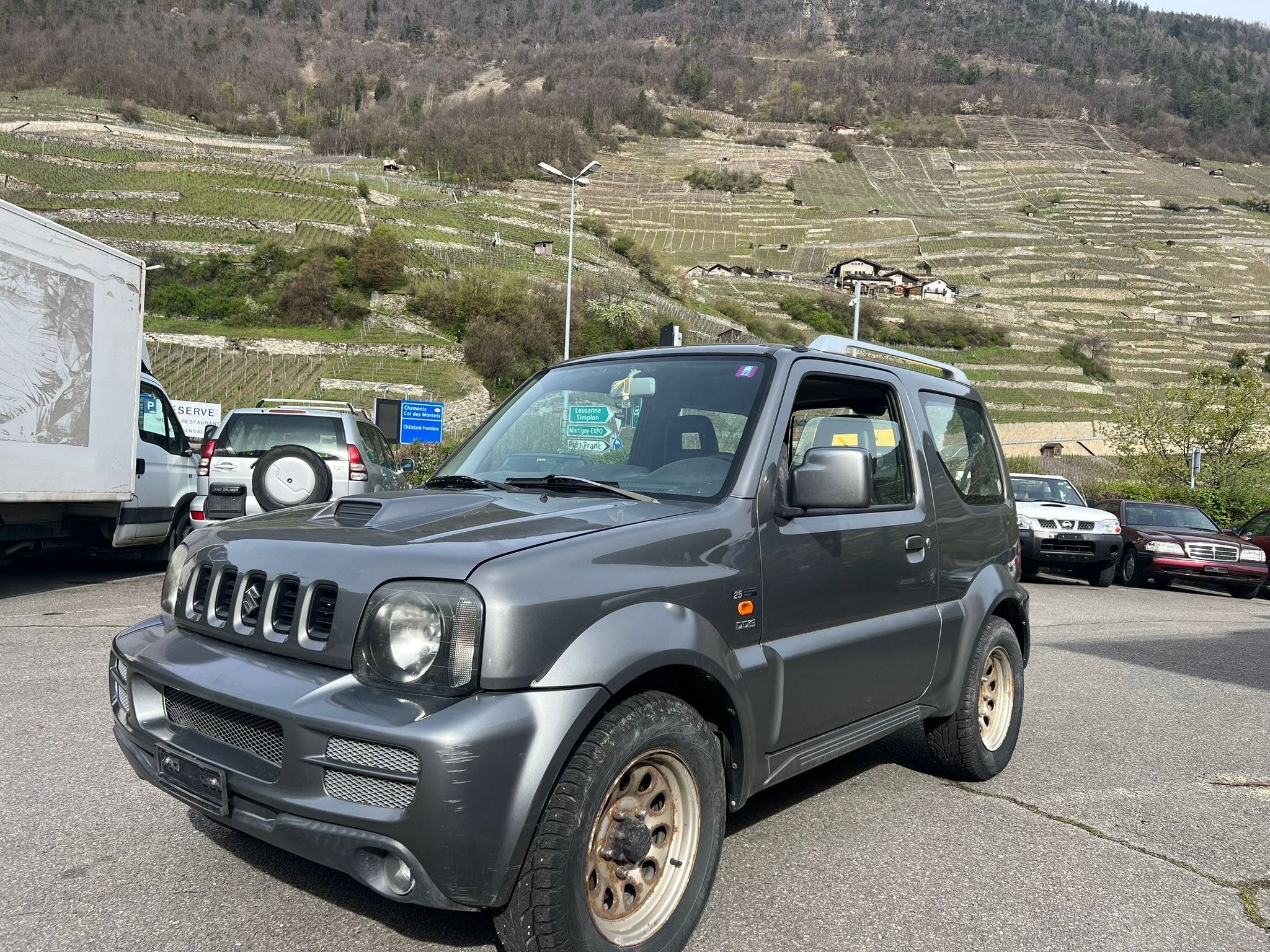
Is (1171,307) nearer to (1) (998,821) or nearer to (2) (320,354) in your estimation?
(2) (320,354)

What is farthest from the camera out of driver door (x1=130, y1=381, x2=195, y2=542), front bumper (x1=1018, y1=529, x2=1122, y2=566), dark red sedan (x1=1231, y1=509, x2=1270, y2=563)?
dark red sedan (x1=1231, y1=509, x2=1270, y2=563)

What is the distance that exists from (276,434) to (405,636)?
9.74 m

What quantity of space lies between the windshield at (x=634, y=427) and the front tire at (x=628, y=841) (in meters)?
0.88

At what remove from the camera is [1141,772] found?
16.4 feet

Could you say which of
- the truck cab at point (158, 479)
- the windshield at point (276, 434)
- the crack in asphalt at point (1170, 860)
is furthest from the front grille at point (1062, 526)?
the truck cab at point (158, 479)

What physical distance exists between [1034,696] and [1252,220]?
534 ft

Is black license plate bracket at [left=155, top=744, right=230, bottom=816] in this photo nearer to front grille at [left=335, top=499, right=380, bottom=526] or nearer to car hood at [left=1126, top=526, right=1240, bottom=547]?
front grille at [left=335, top=499, right=380, bottom=526]

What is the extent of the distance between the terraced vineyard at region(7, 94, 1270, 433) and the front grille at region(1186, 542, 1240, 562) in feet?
148

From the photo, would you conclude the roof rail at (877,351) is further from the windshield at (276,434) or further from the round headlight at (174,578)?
the windshield at (276,434)

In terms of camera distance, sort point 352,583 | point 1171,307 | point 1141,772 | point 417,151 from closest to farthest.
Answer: point 352,583, point 1141,772, point 1171,307, point 417,151

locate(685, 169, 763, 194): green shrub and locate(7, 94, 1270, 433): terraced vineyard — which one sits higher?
locate(685, 169, 763, 194): green shrub

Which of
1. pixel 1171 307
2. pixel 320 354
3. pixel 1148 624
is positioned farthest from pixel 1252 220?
pixel 1148 624

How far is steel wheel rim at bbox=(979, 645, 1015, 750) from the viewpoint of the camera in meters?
4.72

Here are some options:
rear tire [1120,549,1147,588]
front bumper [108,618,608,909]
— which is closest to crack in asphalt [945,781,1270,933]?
front bumper [108,618,608,909]
